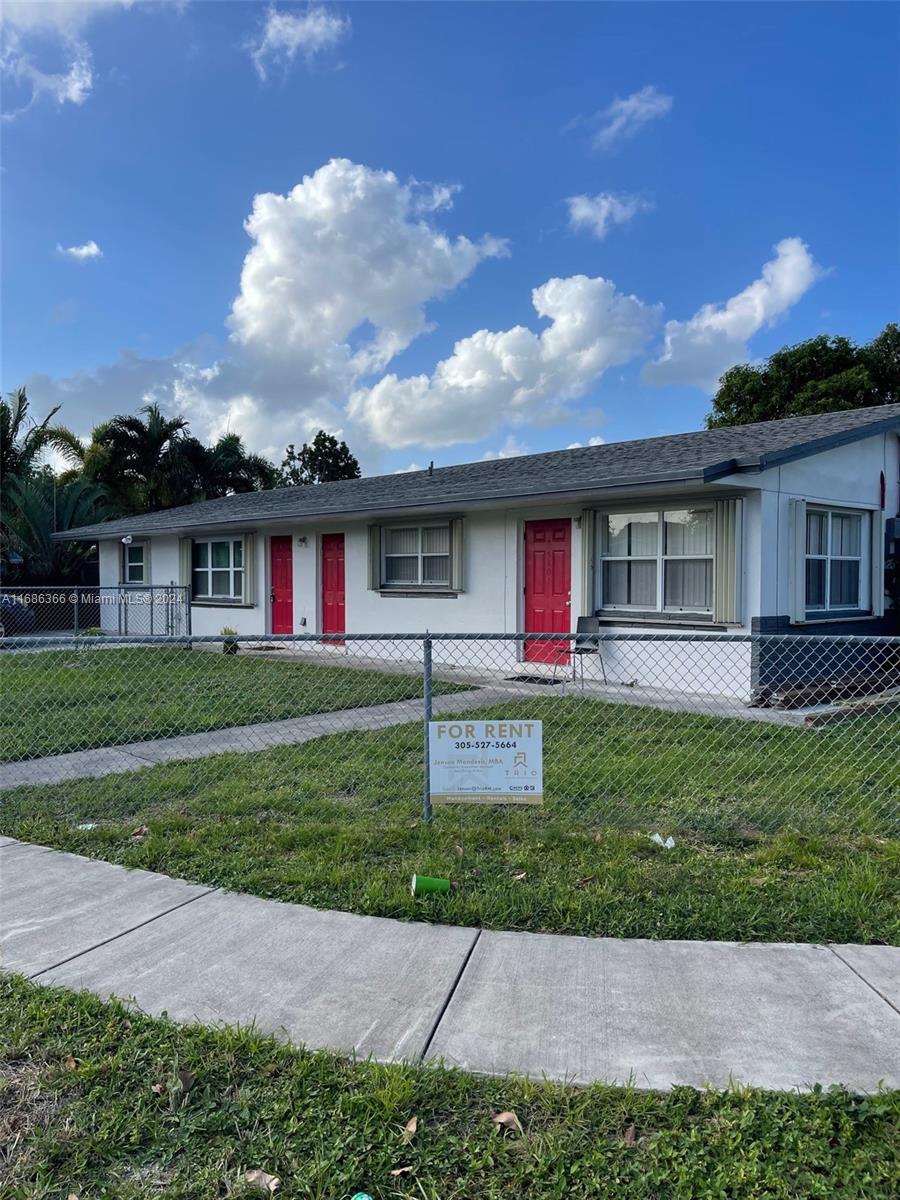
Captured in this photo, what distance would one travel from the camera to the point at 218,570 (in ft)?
63.2

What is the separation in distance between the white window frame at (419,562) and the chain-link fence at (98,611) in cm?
640

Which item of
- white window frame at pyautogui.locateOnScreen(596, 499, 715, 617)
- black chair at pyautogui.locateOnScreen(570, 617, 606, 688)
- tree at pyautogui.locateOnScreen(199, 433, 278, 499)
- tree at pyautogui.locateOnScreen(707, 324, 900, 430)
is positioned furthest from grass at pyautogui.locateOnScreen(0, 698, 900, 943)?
tree at pyautogui.locateOnScreen(707, 324, 900, 430)

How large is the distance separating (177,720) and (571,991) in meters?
6.49

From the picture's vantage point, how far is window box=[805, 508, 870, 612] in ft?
37.3

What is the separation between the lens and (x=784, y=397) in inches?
1163

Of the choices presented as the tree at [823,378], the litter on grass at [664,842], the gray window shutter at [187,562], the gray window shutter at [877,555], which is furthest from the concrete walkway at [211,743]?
the tree at [823,378]

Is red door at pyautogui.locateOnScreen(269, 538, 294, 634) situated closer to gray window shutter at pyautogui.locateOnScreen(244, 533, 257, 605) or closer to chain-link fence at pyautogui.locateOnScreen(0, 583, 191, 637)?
gray window shutter at pyautogui.locateOnScreen(244, 533, 257, 605)

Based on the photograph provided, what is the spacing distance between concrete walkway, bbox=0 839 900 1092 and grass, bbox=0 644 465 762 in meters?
4.26

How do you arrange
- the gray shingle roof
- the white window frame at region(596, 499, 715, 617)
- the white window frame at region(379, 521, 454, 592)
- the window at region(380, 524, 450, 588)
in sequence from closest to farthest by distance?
1. the gray shingle roof
2. the white window frame at region(596, 499, 715, 617)
3. the white window frame at region(379, 521, 454, 592)
4. the window at region(380, 524, 450, 588)

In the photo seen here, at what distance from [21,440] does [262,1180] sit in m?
27.2

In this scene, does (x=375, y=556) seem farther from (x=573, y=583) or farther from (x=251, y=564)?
(x=573, y=583)

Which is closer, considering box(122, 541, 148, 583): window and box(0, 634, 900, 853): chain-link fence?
box(0, 634, 900, 853): chain-link fence

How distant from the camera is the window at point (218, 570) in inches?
734

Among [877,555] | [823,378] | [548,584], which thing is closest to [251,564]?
[548,584]
